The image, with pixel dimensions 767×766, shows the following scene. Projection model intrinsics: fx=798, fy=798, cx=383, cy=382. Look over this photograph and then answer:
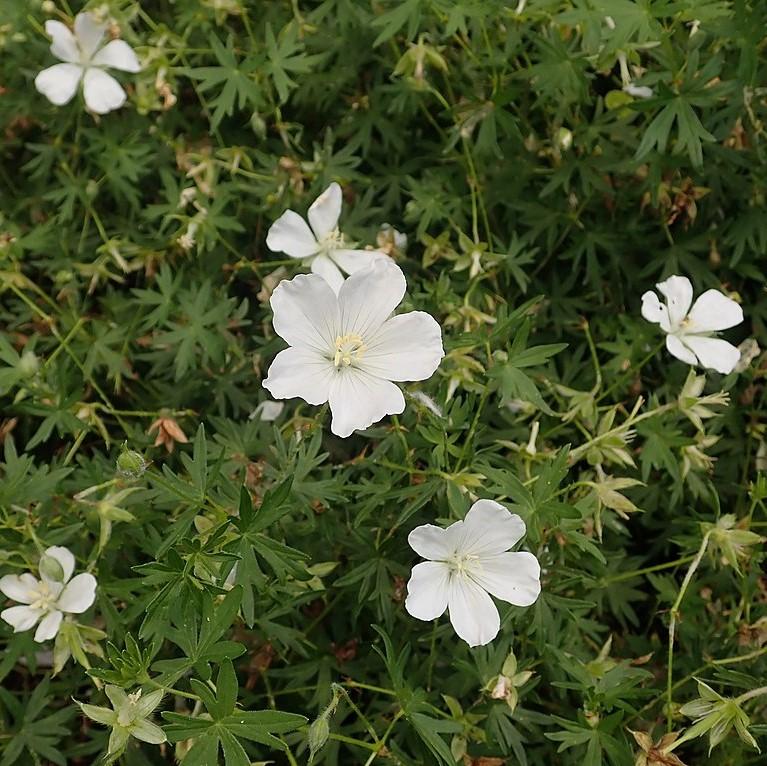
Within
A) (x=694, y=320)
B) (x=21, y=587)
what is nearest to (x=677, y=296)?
(x=694, y=320)

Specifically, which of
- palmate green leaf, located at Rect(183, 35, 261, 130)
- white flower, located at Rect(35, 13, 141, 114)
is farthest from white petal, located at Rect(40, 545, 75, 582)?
white flower, located at Rect(35, 13, 141, 114)

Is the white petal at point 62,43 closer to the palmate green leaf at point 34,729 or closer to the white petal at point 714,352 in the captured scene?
the palmate green leaf at point 34,729

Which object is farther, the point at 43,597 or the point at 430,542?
the point at 43,597

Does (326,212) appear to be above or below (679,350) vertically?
above

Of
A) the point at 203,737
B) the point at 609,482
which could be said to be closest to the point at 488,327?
the point at 609,482

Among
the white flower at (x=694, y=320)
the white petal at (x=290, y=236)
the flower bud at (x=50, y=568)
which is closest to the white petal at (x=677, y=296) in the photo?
the white flower at (x=694, y=320)

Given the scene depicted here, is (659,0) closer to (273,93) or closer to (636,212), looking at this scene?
(636,212)

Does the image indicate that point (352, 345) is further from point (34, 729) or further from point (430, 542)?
point (34, 729)
